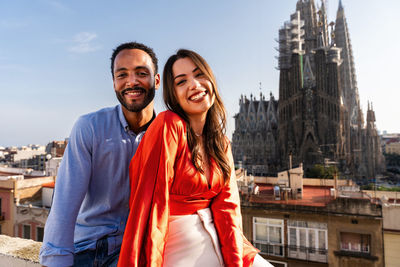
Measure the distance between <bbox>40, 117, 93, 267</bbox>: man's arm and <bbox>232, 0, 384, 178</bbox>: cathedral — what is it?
30.7 metres

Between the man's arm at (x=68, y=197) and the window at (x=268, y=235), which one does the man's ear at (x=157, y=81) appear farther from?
the window at (x=268, y=235)

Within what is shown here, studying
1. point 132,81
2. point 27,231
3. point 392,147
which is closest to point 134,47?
point 132,81

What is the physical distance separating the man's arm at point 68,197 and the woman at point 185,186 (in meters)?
0.26

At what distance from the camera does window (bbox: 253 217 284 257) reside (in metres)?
8.26

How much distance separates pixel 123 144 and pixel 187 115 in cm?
41

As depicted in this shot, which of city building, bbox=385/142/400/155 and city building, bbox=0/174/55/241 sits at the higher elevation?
city building, bbox=385/142/400/155

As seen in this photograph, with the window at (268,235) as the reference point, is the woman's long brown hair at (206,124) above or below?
above

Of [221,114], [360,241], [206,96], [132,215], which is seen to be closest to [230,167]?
[221,114]

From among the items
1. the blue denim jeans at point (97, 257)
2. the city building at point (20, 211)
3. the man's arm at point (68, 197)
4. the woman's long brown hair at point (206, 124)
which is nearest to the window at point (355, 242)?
the woman's long brown hair at point (206, 124)

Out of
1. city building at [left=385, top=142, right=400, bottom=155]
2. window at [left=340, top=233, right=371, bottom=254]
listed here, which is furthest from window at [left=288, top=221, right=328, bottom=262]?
city building at [left=385, top=142, right=400, bottom=155]

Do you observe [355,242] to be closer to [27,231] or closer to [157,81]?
[157,81]

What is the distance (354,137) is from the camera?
40.3m

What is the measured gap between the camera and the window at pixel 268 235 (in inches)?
325

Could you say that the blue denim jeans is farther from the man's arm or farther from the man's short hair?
the man's short hair
